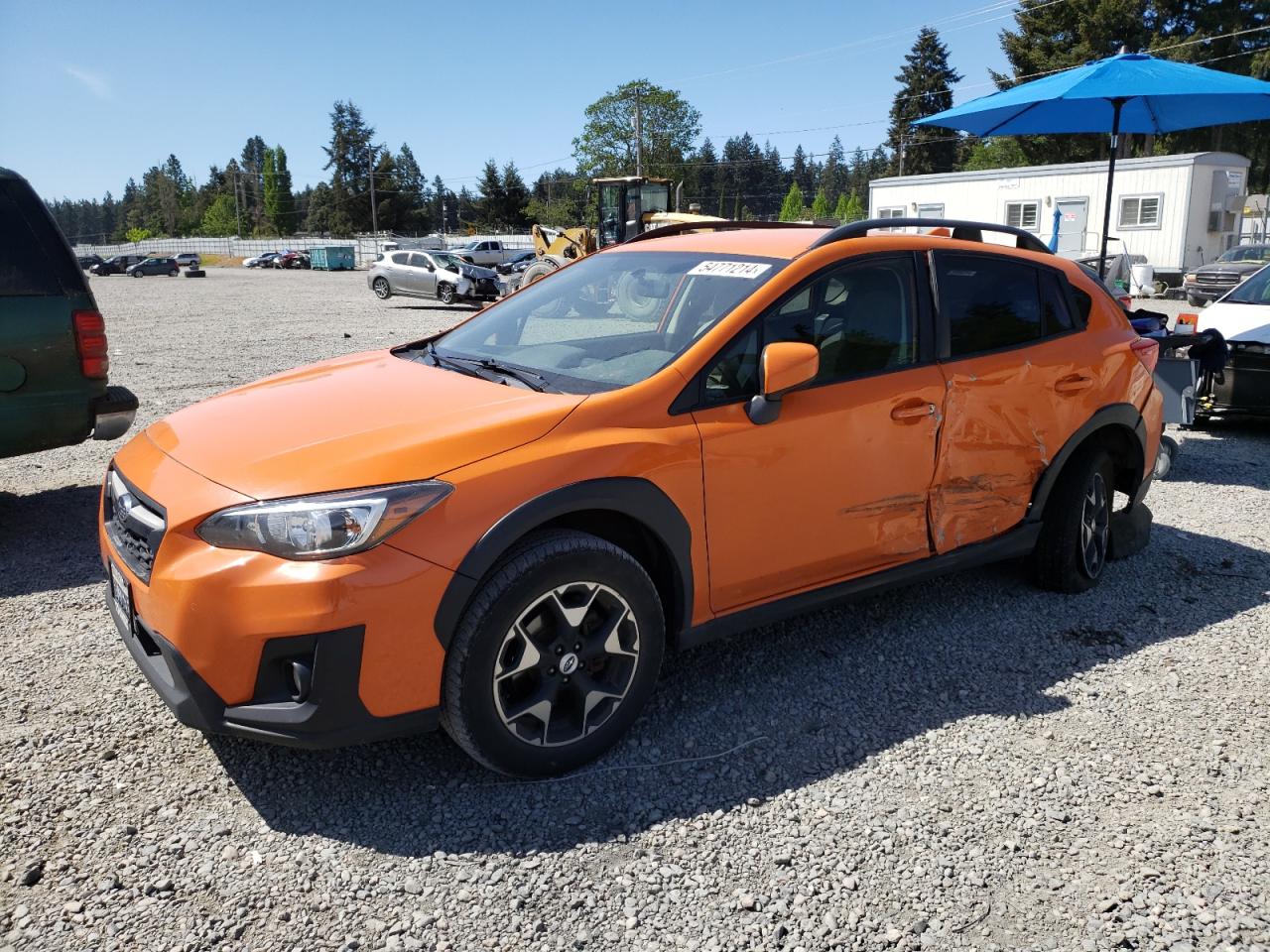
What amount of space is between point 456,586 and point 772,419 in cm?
128

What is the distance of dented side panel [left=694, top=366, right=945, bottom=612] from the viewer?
3361 millimetres

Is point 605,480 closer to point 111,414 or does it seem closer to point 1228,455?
point 111,414

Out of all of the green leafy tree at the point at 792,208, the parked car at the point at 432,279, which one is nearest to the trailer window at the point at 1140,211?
the parked car at the point at 432,279

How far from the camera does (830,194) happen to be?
500ft

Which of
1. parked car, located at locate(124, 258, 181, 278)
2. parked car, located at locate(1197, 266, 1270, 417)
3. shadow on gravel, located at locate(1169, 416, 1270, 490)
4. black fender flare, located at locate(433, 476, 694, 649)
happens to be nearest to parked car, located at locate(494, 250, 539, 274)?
parked car, located at locate(124, 258, 181, 278)

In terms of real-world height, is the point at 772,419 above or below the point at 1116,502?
above

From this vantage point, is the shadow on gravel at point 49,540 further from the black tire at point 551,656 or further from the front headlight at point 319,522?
the black tire at point 551,656

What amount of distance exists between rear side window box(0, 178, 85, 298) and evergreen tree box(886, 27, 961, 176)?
73237 millimetres

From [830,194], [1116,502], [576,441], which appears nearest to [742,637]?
[576,441]

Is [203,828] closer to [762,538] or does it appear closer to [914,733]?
[762,538]

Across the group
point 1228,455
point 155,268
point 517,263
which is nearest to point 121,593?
point 1228,455

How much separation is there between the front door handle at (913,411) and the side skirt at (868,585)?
0.61 metres

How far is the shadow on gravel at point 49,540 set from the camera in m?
4.95

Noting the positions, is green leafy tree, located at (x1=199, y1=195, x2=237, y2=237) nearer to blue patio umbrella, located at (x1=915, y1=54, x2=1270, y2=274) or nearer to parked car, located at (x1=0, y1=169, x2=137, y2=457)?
blue patio umbrella, located at (x1=915, y1=54, x2=1270, y2=274)
